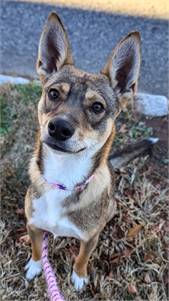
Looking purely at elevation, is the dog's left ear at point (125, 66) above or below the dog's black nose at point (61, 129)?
above

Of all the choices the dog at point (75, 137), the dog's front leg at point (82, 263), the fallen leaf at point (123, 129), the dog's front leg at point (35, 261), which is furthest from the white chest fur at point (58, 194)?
the fallen leaf at point (123, 129)

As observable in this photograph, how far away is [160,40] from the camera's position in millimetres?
5102

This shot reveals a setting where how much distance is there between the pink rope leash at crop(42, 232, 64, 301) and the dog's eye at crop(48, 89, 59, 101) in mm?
1027

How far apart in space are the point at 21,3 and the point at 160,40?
1507 millimetres

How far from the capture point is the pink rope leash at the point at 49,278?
9.70 feet

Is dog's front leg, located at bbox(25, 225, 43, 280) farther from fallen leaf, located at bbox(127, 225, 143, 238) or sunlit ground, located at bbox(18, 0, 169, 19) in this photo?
sunlit ground, located at bbox(18, 0, 169, 19)

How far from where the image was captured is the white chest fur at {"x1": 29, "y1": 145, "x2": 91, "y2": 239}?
295cm

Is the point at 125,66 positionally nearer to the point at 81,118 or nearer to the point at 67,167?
the point at 81,118

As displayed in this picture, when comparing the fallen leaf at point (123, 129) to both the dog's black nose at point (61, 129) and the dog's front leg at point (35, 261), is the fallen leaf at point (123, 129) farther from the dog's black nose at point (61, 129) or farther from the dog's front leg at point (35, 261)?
the dog's black nose at point (61, 129)

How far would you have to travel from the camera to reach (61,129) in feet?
8.57

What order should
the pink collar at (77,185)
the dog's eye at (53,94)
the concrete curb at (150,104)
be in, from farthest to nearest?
1. the concrete curb at (150,104)
2. the pink collar at (77,185)
3. the dog's eye at (53,94)

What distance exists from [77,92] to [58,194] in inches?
25.1

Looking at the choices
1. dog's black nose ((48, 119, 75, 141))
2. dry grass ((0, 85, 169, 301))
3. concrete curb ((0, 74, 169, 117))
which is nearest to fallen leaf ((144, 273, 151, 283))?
dry grass ((0, 85, 169, 301))

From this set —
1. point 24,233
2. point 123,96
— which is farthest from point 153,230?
point 123,96
